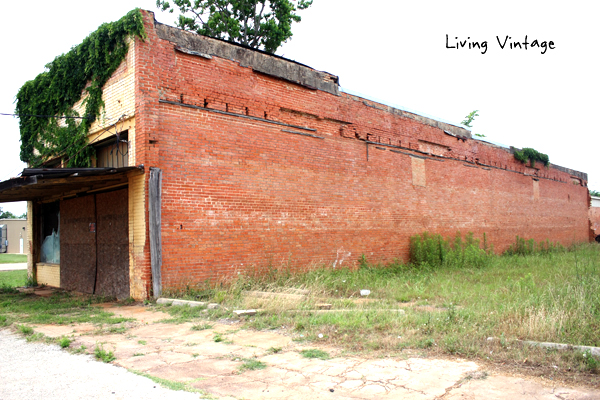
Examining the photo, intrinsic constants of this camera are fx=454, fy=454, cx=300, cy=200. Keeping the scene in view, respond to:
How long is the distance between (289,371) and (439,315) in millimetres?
2929

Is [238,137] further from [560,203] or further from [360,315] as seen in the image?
[560,203]

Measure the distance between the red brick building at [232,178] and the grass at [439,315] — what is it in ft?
3.24

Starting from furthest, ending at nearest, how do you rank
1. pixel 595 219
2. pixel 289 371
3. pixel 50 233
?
pixel 595 219, pixel 50 233, pixel 289 371

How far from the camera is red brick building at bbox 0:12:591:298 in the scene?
9.88 m

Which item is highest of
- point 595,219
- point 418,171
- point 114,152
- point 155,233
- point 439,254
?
point 114,152

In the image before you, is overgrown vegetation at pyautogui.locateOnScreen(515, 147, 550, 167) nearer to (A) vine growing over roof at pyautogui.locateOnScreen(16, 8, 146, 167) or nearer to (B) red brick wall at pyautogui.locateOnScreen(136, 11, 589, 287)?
(B) red brick wall at pyautogui.locateOnScreen(136, 11, 589, 287)

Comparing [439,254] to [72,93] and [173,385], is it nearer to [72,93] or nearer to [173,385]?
[72,93]

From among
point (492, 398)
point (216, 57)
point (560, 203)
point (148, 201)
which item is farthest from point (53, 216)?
point (560, 203)

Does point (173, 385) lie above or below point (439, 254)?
below

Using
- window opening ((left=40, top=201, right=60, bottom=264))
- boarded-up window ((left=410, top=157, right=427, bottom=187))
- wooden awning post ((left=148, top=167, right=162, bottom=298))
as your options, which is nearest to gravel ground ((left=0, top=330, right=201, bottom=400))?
wooden awning post ((left=148, top=167, right=162, bottom=298))

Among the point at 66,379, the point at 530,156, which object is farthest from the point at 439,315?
the point at 530,156

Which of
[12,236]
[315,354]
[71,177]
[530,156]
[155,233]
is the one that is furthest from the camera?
[12,236]

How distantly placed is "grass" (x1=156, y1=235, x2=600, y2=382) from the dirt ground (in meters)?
0.41

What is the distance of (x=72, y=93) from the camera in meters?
12.4
